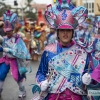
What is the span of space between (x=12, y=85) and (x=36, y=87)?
4.67 m

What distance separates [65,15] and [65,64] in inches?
19.4

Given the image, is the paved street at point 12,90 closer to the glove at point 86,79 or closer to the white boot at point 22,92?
the white boot at point 22,92

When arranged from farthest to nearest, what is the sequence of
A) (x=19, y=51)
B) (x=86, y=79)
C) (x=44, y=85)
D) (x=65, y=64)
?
1. (x=19, y=51)
2. (x=65, y=64)
3. (x=44, y=85)
4. (x=86, y=79)

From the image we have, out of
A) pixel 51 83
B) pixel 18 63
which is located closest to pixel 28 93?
pixel 18 63

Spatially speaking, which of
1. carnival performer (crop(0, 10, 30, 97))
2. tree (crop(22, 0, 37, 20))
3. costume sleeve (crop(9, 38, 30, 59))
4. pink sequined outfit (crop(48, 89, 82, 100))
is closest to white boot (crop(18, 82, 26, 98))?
carnival performer (crop(0, 10, 30, 97))

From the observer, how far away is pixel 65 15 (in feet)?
11.1

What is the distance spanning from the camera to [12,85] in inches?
311

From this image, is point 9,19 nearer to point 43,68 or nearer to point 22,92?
point 22,92

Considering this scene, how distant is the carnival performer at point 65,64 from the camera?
10.9 feet

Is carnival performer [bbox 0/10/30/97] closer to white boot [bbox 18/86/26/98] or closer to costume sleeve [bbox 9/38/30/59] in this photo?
costume sleeve [bbox 9/38/30/59]

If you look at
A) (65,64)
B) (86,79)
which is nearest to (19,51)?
(65,64)

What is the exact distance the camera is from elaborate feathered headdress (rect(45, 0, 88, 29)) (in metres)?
3.37

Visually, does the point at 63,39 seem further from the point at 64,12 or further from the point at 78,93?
the point at 78,93

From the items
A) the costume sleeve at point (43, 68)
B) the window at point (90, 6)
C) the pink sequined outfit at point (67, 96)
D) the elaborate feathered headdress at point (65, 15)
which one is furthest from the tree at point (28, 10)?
the pink sequined outfit at point (67, 96)
